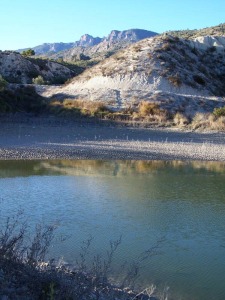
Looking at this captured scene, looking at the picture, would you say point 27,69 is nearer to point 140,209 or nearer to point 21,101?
point 21,101

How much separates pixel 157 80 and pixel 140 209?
2659 centimetres

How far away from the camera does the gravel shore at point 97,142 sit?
22422 millimetres

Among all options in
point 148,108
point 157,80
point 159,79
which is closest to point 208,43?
point 159,79

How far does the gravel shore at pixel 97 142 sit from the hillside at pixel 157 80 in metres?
5.50

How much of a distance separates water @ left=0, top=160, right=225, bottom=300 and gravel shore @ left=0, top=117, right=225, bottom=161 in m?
0.97

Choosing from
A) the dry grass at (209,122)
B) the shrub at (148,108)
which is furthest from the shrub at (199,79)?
the dry grass at (209,122)

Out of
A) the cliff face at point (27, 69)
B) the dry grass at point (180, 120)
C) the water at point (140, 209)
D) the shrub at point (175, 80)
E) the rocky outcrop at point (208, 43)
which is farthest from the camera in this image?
the cliff face at point (27, 69)

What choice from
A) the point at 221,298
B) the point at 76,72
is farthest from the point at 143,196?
the point at 76,72

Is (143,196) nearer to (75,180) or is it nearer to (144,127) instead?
(75,180)

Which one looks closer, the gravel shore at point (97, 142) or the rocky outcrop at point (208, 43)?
the gravel shore at point (97, 142)

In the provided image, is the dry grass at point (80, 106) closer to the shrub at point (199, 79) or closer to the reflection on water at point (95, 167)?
the reflection on water at point (95, 167)

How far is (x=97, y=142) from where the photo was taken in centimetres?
2509

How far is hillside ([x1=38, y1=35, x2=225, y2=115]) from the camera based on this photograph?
113 ft

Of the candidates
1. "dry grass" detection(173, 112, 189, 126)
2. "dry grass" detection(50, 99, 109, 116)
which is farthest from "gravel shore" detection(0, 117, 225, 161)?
"dry grass" detection(173, 112, 189, 126)
